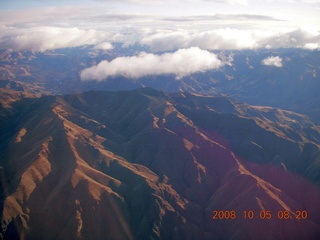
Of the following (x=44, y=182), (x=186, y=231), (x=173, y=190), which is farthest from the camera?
(x=173, y=190)

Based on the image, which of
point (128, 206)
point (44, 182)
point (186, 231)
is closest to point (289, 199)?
point (186, 231)

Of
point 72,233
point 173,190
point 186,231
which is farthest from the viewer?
point 173,190

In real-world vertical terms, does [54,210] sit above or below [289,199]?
above

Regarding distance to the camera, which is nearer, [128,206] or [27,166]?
[128,206]

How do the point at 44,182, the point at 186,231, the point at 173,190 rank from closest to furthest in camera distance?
the point at 186,231, the point at 44,182, the point at 173,190

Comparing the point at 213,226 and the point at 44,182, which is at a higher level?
the point at 44,182

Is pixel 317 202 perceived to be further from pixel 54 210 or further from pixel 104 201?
pixel 54 210

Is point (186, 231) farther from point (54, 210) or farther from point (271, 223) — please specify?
point (54, 210)

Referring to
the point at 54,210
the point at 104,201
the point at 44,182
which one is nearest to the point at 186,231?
the point at 104,201

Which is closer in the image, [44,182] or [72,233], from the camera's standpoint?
[72,233]
